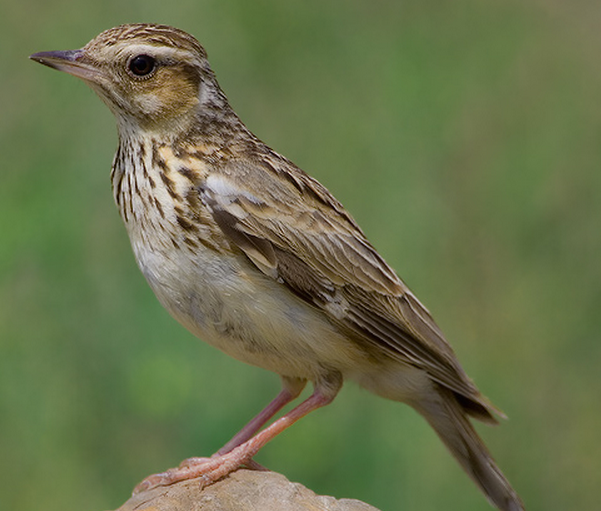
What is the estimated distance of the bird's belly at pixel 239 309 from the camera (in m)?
→ 6.30

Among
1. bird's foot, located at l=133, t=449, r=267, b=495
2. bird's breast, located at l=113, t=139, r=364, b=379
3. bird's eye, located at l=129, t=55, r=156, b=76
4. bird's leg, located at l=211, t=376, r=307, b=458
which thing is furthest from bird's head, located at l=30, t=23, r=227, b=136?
bird's foot, located at l=133, t=449, r=267, b=495

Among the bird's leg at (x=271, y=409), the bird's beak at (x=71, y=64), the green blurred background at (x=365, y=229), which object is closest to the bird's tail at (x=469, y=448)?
the bird's leg at (x=271, y=409)

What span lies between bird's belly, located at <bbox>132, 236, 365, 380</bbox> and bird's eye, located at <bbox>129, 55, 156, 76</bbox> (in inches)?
34.1

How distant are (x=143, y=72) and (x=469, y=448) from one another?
2659 millimetres

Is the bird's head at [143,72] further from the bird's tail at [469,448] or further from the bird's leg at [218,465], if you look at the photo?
the bird's tail at [469,448]

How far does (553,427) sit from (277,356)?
127 inches

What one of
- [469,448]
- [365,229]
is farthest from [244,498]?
[365,229]

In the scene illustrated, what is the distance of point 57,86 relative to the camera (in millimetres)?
10023

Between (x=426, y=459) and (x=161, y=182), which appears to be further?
(x=426, y=459)

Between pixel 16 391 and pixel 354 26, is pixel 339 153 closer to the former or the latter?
pixel 354 26

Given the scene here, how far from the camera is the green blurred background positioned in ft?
26.5

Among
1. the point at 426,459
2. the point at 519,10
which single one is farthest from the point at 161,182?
the point at 519,10

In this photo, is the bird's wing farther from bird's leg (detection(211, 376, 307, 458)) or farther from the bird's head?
bird's leg (detection(211, 376, 307, 458))

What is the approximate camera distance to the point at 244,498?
617 cm
